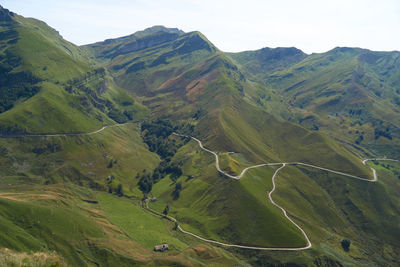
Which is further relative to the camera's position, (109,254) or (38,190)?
(38,190)

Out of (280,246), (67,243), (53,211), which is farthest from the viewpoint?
(280,246)

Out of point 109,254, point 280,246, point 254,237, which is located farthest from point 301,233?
point 109,254

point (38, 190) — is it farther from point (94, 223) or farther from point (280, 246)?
point (280, 246)

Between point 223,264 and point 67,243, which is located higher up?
point 67,243

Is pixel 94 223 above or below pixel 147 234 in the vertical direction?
above

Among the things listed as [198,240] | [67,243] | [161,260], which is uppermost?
[67,243]

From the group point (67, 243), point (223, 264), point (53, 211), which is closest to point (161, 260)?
point (223, 264)

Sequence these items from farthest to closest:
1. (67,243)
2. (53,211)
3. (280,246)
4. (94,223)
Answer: (280,246) < (94,223) < (53,211) < (67,243)

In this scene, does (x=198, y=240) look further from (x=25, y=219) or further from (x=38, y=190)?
(x=38, y=190)

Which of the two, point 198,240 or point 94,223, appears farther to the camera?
point 198,240
